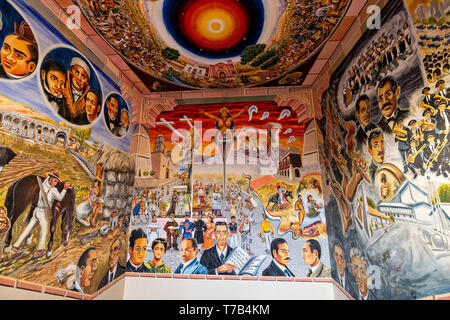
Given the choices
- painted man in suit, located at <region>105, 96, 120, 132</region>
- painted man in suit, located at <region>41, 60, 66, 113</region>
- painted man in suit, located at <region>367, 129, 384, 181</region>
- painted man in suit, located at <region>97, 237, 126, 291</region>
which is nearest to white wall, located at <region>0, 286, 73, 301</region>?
painted man in suit, located at <region>97, 237, 126, 291</region>

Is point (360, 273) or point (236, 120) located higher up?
point (236, 120)

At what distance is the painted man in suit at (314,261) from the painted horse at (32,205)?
17.6 ft

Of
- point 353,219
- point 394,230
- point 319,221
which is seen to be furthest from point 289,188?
point 394,230

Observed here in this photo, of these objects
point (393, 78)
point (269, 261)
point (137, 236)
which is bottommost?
point (269, 261)

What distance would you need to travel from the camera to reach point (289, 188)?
594 centimetres

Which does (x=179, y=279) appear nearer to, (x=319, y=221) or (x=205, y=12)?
(x=319, y=221)

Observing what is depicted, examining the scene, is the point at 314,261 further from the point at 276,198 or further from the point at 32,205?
the point at 32,205

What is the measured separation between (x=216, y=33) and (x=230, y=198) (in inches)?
162

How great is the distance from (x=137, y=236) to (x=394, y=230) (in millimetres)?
5815

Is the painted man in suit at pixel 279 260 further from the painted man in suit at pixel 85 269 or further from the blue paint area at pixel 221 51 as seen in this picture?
the blue paint area at pixel 221 51

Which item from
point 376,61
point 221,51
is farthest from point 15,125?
point 376,61

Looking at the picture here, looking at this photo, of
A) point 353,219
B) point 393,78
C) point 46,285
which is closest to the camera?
point 393,78

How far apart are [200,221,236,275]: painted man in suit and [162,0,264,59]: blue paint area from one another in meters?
4.43

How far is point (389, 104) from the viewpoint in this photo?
10.5 feet
